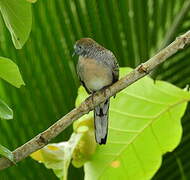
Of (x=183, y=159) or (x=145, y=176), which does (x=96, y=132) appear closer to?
(x=145, y=176)

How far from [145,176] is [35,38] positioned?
0.46 m

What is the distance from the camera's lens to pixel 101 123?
157cm

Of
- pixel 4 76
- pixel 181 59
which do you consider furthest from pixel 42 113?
pixel 4 76

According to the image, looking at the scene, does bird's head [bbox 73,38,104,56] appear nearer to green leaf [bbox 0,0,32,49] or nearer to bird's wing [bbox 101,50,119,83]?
bird's wing [bbox 101,50,119,83]

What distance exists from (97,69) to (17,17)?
3.06 feet

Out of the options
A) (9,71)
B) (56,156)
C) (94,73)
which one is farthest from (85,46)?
(9,71)

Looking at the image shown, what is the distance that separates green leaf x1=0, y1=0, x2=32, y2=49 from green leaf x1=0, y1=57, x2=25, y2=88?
0.03 metres

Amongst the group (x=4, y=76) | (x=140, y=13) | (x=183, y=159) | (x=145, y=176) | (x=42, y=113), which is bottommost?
(x=183, y=159)

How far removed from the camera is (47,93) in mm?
1569

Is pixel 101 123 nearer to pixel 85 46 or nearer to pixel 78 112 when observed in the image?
pixel 85 46

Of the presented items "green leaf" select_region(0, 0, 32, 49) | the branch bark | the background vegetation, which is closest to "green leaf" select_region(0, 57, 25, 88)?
"green leaf" select_region(0, 0, 32, 49)

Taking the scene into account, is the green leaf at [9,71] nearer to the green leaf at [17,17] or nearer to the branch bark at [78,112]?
the green leaf at [17,17]

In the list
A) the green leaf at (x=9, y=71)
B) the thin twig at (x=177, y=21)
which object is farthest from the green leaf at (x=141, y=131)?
the green leaf at (x=9, y=71)

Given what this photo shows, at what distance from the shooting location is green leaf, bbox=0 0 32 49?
2.81 feet
